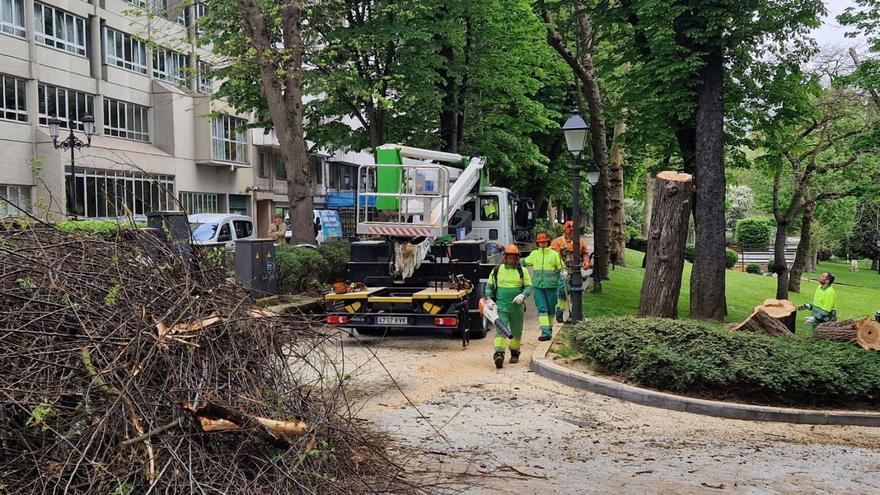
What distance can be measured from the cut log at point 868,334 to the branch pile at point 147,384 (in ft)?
26.6

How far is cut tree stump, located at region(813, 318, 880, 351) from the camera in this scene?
10359mm

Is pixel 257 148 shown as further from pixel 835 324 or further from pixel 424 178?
pixel 835 324

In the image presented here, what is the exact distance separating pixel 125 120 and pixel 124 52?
10.3 ft

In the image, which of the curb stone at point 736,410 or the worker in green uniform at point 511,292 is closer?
the curb stone at point 736,410

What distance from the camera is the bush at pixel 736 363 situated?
8367 mm

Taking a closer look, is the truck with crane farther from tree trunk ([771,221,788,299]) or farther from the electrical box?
tree trunk ([771,221,788,299])

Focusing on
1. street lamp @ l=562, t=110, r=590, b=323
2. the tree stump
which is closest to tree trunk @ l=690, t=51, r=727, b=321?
the tree stump

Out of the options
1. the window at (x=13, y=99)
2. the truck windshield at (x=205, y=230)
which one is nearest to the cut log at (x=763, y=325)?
the truck windshield at (x=205, y=230)

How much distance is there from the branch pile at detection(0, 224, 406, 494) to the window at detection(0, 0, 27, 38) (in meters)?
26.8

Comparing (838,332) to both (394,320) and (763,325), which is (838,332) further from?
(394,320)

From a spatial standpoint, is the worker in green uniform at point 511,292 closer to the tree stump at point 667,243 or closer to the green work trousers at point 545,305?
the green work trousers at point 545,305

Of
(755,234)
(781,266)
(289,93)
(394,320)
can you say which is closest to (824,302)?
(394,320)

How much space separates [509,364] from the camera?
10531 millimetres

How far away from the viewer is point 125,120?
3419 cm
